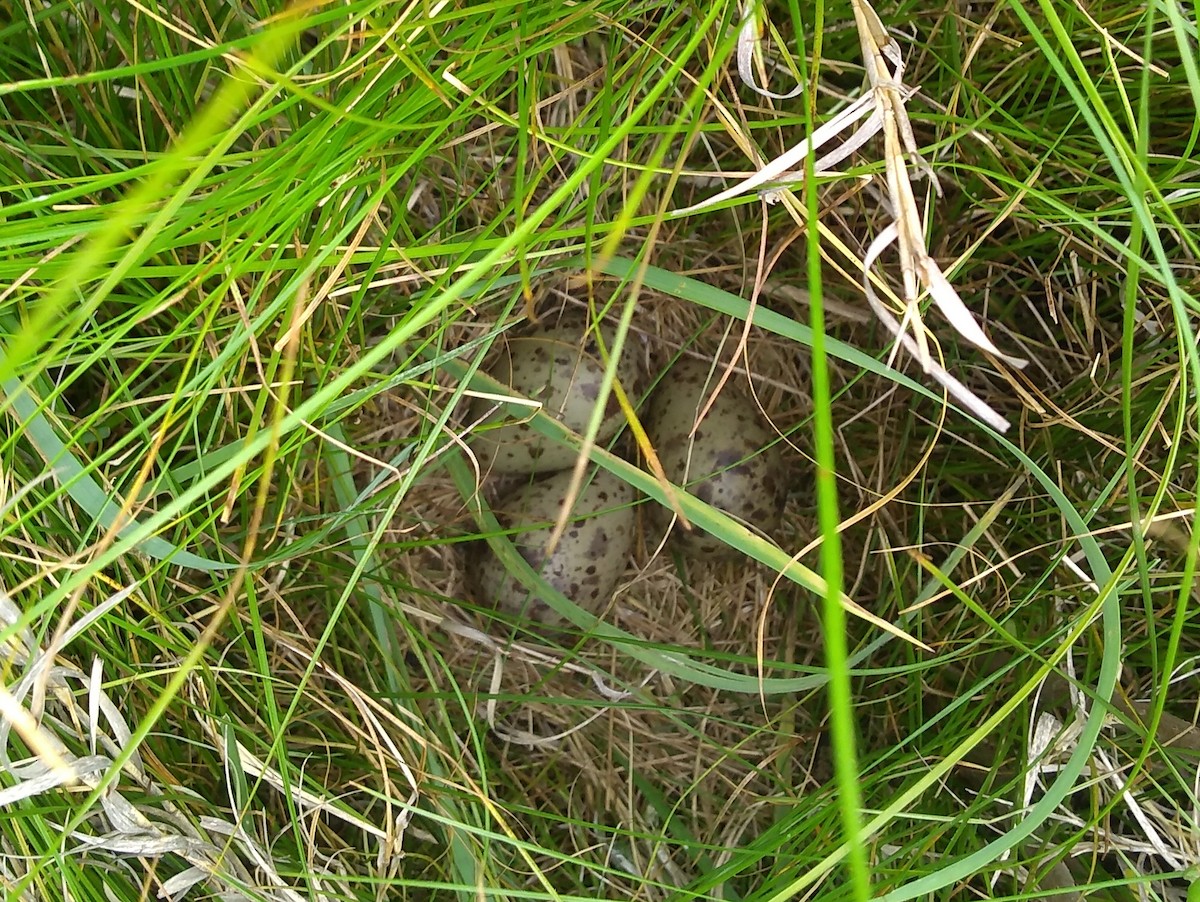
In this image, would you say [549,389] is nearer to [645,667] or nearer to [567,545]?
[567,545]

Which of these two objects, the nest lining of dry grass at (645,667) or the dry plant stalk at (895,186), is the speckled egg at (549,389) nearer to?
the nest lining of dry grass at (645,667)

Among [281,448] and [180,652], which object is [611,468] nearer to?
[281,448]

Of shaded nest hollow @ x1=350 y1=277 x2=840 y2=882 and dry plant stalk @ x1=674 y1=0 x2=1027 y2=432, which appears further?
shaded nest hollow @ x1=350 y1=277 x2=840 y2=882

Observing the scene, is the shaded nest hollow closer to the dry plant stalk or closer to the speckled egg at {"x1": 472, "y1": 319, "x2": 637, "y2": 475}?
the speckled egg at {"x1": 472, "y1": 319, "x2": 637, "y2": 475}

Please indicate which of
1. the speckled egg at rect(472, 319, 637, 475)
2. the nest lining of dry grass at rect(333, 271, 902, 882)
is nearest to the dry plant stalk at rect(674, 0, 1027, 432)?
the speckled egg at rect(472, 319, 637, 475)

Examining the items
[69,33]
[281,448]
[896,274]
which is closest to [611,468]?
[281,448]

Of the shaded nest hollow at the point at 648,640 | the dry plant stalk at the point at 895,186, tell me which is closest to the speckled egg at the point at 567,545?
the shaded nest hollow at the point at 648,640
